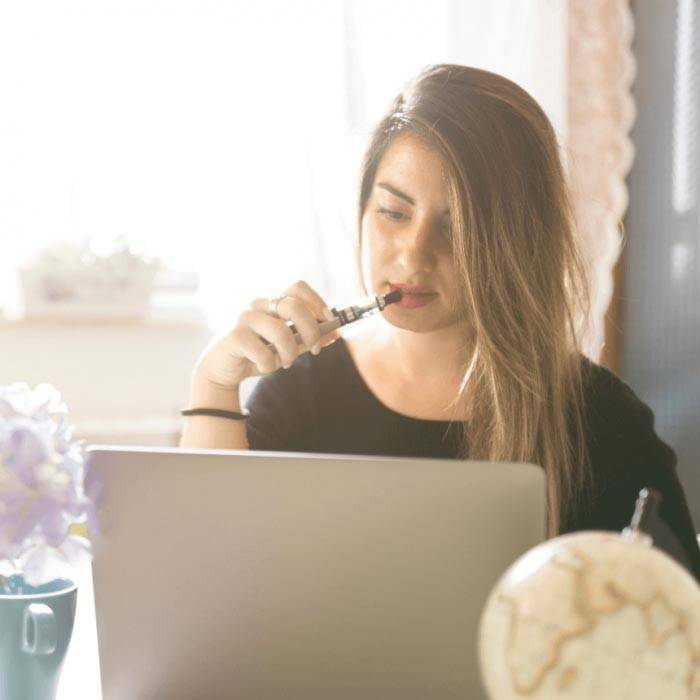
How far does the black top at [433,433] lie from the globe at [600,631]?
25.4 inches

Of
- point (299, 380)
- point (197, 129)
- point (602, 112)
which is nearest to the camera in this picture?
point (299, 380)

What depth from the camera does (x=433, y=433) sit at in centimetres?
142

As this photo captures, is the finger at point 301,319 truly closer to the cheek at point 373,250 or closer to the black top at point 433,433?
the cheek at point 373,250

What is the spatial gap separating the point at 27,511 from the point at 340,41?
1.81 meters

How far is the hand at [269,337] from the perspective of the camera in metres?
1.22

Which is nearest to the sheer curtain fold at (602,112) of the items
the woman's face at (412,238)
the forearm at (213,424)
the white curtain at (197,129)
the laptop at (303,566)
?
the white curtain at (197,129)

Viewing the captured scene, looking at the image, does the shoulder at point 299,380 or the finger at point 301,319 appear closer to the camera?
the finger at point 301,319

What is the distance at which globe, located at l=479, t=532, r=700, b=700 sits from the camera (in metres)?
0.59

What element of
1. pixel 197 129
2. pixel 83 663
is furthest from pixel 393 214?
pixel 197 129

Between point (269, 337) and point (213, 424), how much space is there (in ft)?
0.62

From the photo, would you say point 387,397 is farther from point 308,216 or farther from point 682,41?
point 682,41

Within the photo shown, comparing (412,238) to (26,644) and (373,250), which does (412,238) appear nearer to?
(373,250)

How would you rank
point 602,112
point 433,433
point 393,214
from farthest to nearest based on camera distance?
1. point 602,112
2. point 433,433
3. point 393,214

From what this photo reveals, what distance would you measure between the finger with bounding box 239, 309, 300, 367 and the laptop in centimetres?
45
